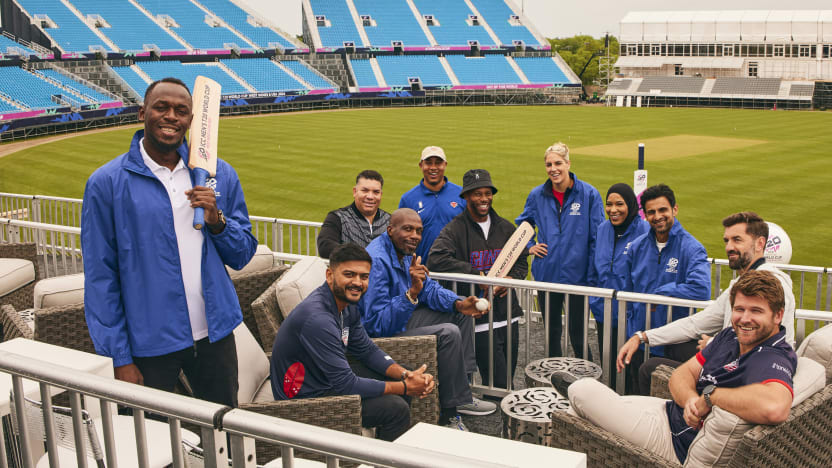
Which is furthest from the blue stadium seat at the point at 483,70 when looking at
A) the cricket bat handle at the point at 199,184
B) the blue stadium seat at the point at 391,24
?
the cricket bat handle at the point at 199,184

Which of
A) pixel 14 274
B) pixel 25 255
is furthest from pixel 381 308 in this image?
pixel 25 255

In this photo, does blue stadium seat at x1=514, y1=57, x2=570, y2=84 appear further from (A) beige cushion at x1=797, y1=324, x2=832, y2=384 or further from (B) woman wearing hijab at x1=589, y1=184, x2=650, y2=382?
(A) beige cushion at x1=797, y1=324, x2=832, y2=384

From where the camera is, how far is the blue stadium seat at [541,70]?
202 feet

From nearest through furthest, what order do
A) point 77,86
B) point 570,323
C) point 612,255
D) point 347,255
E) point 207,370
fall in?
1. point 207,370
2. point 347,255
3. point 612,255
4. point 570,323
5. point 77,86

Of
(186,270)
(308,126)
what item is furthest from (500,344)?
(308,126)

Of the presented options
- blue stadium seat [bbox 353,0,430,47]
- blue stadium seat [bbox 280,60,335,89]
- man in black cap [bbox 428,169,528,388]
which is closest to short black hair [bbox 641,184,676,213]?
man in black cap [bbox 428,169,528,388]

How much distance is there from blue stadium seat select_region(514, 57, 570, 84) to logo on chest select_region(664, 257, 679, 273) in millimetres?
57596

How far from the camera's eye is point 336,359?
13.3 ft

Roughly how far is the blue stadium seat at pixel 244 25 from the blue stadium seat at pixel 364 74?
17.9 ft

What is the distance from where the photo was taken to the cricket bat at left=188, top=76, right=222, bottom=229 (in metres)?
3.42

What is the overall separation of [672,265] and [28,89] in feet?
129

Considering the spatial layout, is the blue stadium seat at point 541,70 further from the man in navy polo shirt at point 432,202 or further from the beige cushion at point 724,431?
the beige cushion at point 724,431

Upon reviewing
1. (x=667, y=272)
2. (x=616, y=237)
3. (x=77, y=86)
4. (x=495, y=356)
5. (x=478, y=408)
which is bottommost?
(x=478, y=408)

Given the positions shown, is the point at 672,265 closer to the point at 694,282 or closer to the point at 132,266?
the point at 694,282
